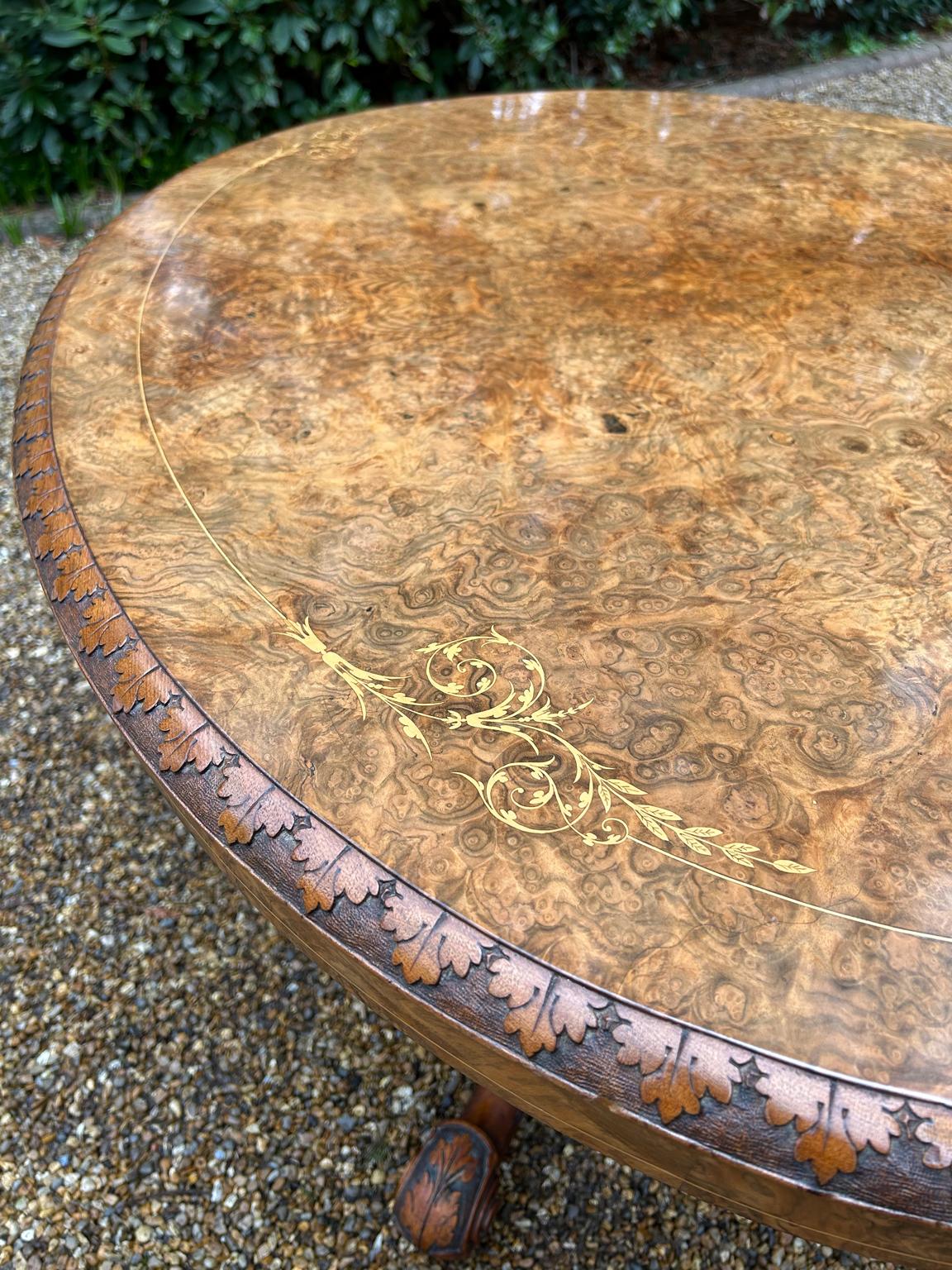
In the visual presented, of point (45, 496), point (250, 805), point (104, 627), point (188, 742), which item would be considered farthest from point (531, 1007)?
point (45, 496)

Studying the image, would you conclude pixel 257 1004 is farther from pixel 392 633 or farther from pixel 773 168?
pixel 773 168

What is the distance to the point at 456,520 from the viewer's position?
52.4 inches

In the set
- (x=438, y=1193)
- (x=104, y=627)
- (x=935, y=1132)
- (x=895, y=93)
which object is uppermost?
(x=104, y=627)

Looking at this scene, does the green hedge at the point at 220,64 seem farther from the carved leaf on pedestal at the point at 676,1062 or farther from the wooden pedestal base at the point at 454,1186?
the carved leaf on pedestal at the point at 676,1062

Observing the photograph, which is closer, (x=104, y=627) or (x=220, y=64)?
(x=104, y=627)

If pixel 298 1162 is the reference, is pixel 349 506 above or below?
above

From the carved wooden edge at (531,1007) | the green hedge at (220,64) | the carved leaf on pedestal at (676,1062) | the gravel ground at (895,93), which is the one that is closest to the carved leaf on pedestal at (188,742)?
the carved wooden edge at (531,1007)

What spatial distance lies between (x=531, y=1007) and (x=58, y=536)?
0.85 m

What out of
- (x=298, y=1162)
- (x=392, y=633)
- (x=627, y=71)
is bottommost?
(x=298, y=1162)

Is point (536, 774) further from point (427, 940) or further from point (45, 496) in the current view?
point (45, 496)

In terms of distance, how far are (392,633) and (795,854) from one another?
1.64ft

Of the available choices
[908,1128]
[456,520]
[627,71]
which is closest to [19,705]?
[456,520]

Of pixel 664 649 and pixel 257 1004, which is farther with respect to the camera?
pixel 257 1004

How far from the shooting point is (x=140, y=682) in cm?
116
